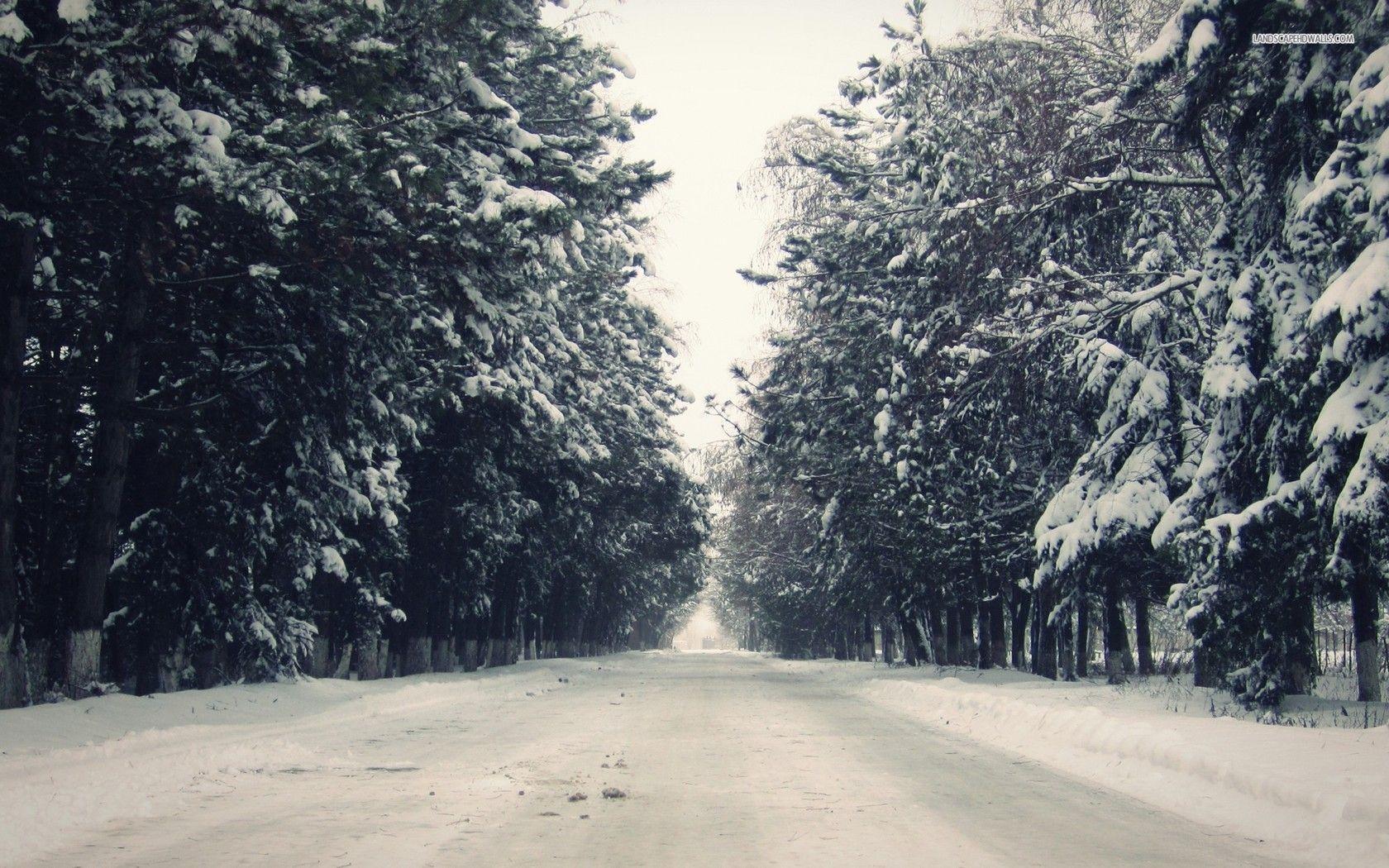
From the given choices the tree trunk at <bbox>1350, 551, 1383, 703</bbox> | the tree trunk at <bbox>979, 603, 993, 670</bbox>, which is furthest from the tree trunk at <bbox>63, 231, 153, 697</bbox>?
the tree trunk at <bbox>979, 603, 993, 670</bbox>

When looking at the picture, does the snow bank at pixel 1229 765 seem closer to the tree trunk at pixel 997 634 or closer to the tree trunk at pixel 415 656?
the tree trunk at pixel 997 634

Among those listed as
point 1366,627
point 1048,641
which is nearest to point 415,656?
point 1048,641

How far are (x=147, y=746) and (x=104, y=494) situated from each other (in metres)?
4.55

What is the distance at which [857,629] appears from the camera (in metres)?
57.4

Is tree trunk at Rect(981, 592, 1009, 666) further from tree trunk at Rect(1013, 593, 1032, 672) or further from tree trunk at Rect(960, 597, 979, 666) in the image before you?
tree trunk at Rect(960, 597, 979, 666)

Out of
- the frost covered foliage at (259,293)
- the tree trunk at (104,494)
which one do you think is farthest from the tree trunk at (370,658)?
the tree trunk at (104,494)

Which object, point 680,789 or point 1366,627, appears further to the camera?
point 1366,627

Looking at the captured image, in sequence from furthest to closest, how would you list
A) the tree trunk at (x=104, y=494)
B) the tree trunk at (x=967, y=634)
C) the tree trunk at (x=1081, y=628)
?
1. the tree trunk at (x=967, y=634)
2. the tree trunk at (x=1081, y=628)
3. the tree trunk at (x=104, y=494)

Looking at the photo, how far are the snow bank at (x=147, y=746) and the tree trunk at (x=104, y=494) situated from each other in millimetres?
703

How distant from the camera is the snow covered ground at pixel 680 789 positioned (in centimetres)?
648

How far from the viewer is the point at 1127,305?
14.9m

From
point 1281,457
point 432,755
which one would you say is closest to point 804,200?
point 1281,457

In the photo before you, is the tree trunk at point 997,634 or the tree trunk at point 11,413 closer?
the tree trunk at point 11,413

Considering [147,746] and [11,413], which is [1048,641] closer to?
[147,746]
